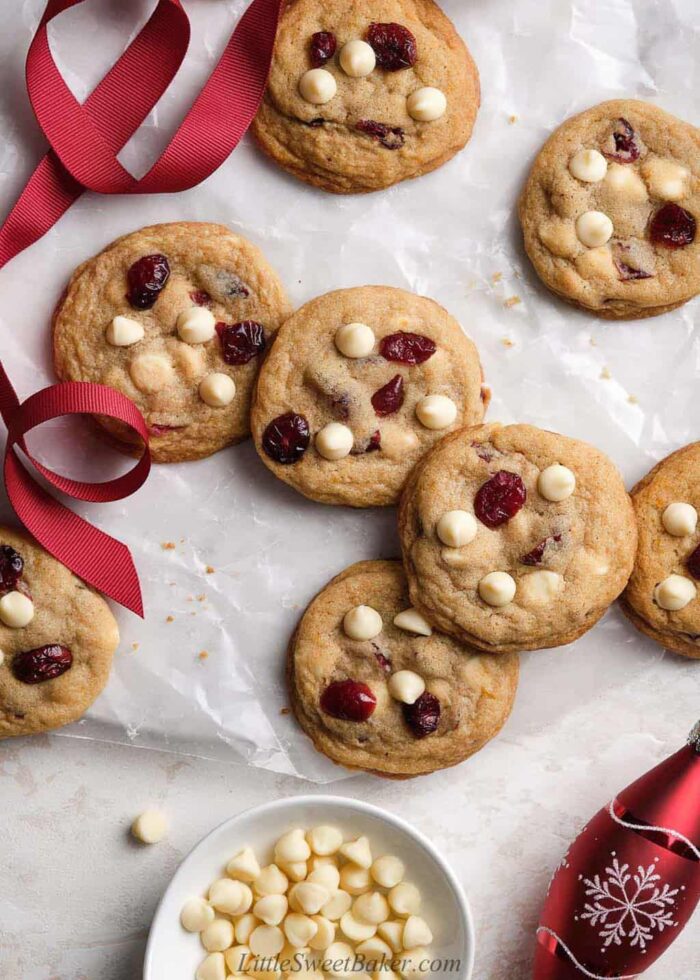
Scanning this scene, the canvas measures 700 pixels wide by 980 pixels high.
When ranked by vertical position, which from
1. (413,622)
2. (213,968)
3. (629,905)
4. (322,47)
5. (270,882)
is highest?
(322,47)

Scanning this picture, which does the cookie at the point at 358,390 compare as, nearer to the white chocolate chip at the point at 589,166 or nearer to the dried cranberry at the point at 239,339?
the dried cranberry at the point at 239,339

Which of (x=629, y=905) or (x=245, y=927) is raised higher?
(x=629, y=905)

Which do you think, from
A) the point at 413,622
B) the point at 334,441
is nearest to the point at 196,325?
the point at 334,441

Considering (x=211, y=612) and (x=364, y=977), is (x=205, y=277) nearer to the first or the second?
(x=211, y=612)

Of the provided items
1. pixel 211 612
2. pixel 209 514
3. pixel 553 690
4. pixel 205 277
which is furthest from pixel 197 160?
pixel 553 690

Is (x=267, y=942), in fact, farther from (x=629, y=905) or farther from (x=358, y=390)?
(x=358, y=390)

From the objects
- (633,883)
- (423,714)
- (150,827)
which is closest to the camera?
(633,883)

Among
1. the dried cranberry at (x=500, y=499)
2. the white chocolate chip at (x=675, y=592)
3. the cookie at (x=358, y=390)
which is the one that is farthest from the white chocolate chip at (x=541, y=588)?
the cookie at (x=358, y=390)
